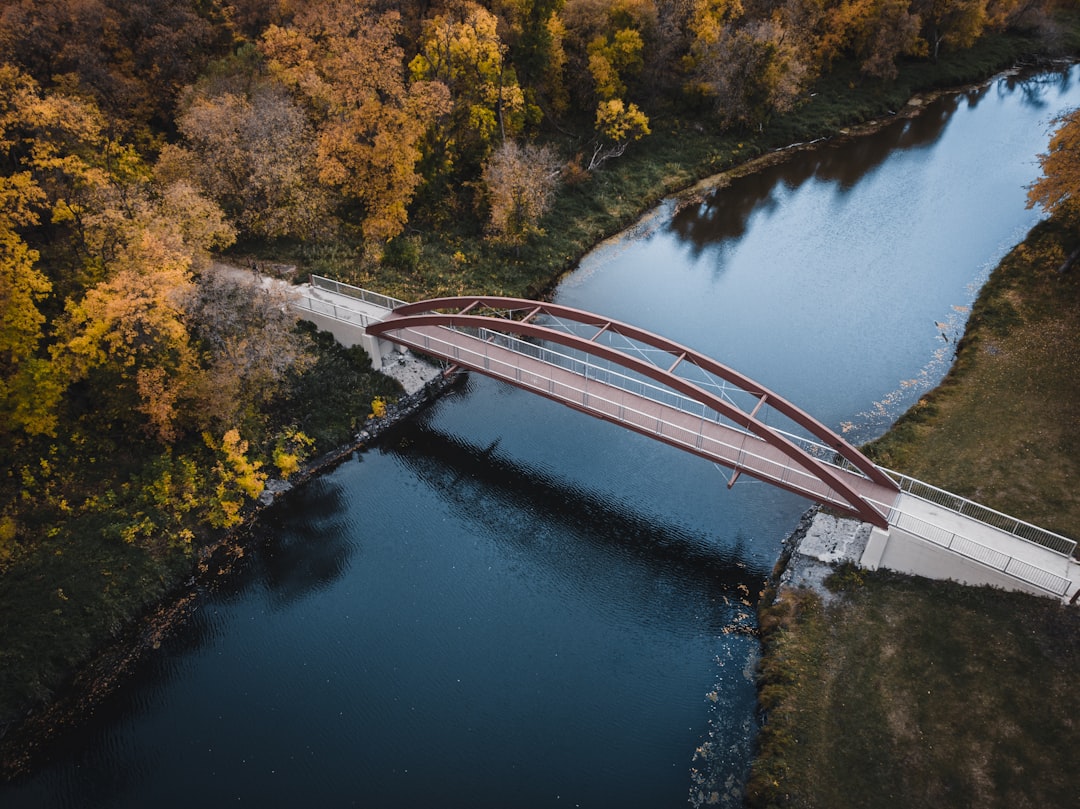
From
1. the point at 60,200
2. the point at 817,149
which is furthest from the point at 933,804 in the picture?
the point at 817,149

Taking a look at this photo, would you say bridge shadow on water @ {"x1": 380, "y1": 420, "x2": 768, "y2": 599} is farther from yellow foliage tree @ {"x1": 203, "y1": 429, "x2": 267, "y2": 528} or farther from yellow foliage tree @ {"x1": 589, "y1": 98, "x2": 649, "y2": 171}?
yellow foliage tree @ {"x1": 589, "y1": 98, "x2": 649, "y2": 171}

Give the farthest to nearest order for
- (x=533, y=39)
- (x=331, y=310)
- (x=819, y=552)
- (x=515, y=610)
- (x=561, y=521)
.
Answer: (x=533, y=39), (x=331, y=310), (x=561, y=521), (x=819, y=552), (x=515, y=610)

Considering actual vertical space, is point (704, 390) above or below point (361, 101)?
below

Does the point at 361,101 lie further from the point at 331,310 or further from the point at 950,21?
the point at 950,21

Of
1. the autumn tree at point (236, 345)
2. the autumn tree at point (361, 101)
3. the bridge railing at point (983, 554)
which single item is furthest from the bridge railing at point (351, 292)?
the bridge railing at point (983, 554)

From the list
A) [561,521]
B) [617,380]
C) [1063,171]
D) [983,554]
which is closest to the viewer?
[983,554]

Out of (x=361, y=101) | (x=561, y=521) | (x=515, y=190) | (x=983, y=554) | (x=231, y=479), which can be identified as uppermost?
(x=361, y=101)

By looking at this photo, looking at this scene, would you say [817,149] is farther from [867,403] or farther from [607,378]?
[607,378]

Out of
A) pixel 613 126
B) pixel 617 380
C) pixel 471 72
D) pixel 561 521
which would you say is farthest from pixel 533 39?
pixel 561 521
